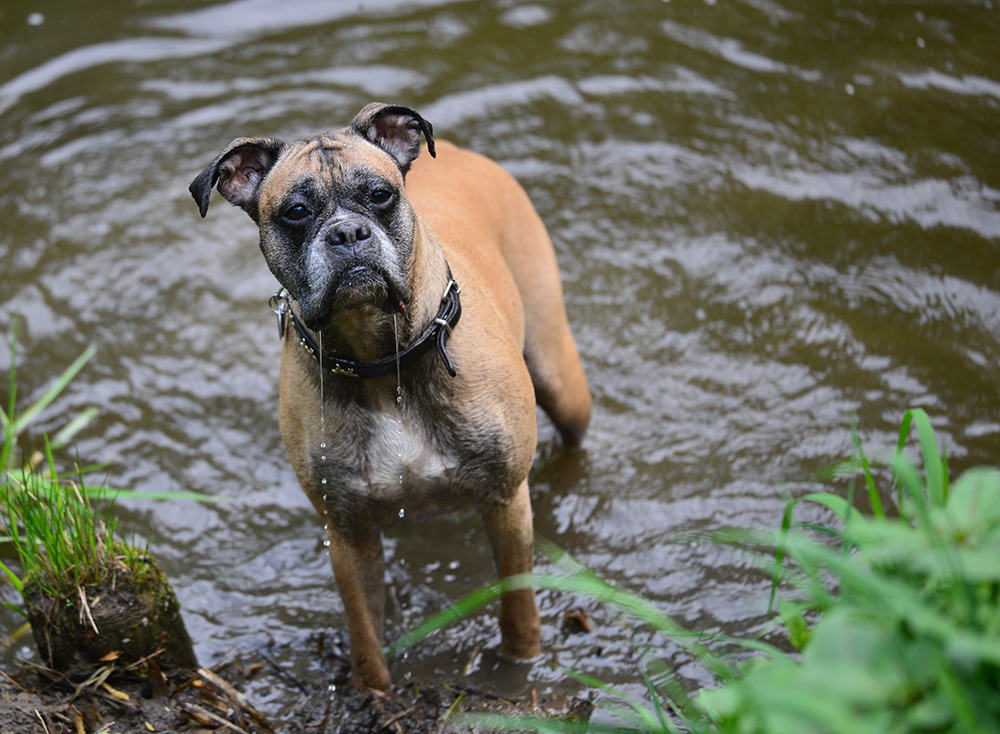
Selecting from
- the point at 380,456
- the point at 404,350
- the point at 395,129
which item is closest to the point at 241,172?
the point at 395,129

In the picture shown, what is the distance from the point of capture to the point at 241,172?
3186mm

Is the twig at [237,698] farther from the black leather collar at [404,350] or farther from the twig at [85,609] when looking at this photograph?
the black leather collar at [404,350]

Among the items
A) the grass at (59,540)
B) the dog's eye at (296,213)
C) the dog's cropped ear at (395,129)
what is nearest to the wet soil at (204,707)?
the grass at (59,540)

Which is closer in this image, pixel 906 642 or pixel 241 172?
pixel 906 642

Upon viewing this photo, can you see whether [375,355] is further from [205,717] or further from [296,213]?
[205,717]

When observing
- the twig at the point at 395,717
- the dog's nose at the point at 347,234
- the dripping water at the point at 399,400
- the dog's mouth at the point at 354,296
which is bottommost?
the twig at the point at 395,717

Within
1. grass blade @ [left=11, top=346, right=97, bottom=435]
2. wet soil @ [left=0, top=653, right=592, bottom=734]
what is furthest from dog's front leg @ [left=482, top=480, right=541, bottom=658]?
grass blade @ [left=11, top=346, right=97, bottom=435]

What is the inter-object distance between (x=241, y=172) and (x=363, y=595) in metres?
1.57

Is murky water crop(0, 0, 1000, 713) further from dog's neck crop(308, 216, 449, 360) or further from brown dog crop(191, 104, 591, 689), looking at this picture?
dog's neck crop(308, 216, 449, 360)

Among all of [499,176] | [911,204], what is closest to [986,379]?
[911,204]

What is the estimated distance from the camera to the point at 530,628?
3.58 metres

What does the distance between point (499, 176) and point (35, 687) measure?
107 inches

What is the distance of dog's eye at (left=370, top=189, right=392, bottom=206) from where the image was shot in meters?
2.90

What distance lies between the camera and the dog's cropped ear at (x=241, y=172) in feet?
9.84
